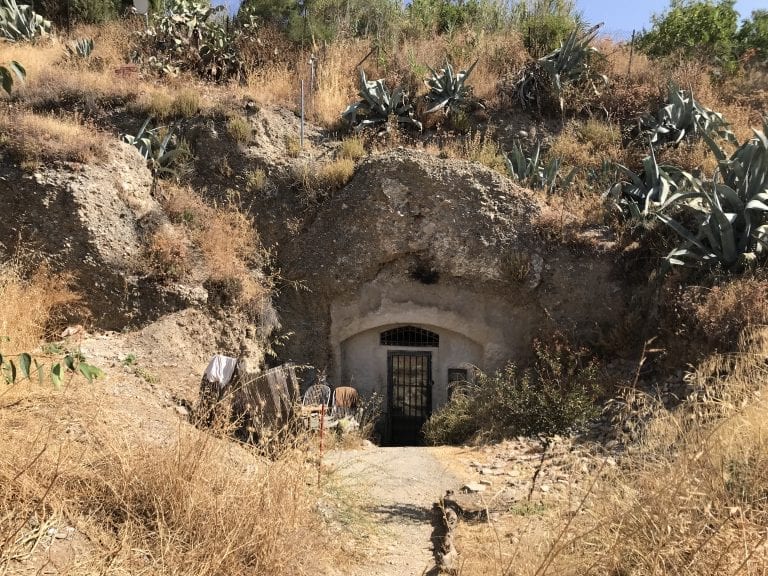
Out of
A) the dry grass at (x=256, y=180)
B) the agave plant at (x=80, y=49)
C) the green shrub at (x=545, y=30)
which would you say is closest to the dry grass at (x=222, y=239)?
the dry grass at (x=256, y=180)

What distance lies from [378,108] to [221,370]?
6.87 m

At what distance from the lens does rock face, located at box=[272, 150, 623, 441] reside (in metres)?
10.5

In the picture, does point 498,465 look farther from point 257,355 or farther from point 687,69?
point 687,69

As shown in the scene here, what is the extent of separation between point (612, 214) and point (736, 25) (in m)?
10.6

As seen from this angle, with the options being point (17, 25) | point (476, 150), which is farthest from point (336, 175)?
point (17, 25)

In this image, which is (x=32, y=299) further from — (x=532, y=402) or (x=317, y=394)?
(x=532, y=402)

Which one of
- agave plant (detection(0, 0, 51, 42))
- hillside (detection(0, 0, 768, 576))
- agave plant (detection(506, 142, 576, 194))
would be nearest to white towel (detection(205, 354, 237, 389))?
hillside (detection(0, 0, 768, 576))

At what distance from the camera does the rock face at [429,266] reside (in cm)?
1051

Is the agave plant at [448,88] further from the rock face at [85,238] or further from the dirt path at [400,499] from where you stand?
the dirt path at [400,499]

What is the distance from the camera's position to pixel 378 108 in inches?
506

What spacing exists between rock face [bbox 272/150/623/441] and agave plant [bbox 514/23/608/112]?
3438mm

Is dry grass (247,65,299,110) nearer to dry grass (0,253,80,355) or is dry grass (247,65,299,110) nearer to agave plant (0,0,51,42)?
agave plant (0,0,51,42)

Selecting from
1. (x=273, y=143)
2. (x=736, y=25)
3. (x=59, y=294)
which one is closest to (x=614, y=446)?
(x=59, y=294)

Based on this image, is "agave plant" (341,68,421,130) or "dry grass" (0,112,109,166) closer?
"dry grass" (0,112,109,166)
